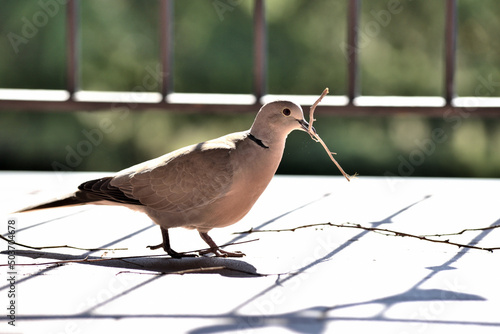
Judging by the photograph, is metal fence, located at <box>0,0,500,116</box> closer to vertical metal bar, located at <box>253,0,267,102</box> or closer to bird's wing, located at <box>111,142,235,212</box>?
vertical metal bar, located at <box>253,0,267,102</box>

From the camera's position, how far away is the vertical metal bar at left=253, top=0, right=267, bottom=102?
14.1 feet

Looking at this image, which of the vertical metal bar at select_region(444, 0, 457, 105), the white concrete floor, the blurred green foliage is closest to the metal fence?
the vertical metal bar at select_region(444, 0, 457, 105)

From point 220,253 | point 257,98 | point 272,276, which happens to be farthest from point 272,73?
point 272,276

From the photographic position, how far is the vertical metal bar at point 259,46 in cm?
430

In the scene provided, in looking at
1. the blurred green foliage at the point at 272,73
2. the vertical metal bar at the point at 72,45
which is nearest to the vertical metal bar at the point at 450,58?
the vertical metal bar at the point at 72,45

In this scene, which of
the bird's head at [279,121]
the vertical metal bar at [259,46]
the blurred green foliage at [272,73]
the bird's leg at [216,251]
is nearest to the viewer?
the bird's head at [279,121]

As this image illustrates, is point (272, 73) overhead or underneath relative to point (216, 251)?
overhead

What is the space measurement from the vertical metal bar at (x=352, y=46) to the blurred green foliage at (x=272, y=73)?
609 cm

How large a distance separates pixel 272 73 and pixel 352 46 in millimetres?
6633

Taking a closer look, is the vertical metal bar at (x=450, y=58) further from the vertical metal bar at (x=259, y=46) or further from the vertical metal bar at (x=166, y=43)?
the vertical metal bar at (x=166, y=43)

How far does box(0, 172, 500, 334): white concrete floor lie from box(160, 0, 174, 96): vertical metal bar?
4.08 ft

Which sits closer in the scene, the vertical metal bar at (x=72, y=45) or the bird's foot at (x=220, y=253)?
the bird's foot at (x=220, y=253)

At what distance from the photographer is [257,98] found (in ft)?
14.5

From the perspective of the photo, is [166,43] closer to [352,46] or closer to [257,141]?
[352,46]
